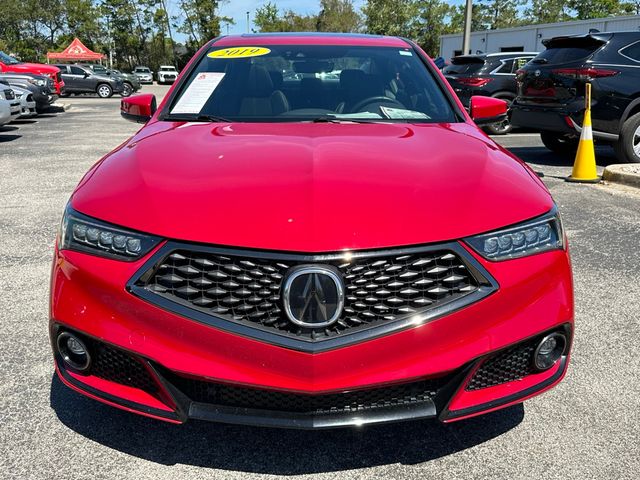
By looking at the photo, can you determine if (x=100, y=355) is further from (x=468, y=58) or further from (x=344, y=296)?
(x=468, y=58)

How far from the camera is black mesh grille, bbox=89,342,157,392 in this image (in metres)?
2.08

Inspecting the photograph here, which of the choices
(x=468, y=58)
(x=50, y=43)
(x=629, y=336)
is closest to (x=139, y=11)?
(x=50, y=43)

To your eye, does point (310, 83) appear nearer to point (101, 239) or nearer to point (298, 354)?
point (101, 239)

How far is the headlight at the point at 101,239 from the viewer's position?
2025 mm

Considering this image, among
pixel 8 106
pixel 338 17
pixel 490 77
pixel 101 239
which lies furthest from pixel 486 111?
pixel 338 17

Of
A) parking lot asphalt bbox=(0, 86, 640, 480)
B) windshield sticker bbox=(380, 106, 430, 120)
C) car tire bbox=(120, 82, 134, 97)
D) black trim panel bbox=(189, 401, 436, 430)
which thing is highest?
windshield sticker bbox=(380, 106, 430, 120)

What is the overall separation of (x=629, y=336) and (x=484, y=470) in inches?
63.6

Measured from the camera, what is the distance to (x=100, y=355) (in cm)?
213

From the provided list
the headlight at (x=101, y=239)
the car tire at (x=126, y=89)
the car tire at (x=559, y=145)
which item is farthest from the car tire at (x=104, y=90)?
the headlight at (x=101, y=239)

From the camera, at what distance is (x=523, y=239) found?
83.7 inches

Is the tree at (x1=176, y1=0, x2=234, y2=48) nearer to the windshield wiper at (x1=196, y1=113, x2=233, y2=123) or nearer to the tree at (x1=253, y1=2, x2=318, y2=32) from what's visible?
the tree at (x1=253, y1=2, x2=318, y2=32)

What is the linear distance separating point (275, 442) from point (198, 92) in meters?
1.91

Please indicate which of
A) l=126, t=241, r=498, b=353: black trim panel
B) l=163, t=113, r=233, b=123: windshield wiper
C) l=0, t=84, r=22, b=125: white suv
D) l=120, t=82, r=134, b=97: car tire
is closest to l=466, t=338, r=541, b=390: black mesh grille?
l=126, t=241, r=498, b=353: black trim panel

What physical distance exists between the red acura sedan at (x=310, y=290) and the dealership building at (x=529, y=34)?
30855mm
